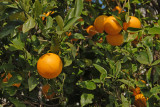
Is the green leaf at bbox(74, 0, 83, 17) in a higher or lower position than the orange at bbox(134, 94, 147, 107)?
higher

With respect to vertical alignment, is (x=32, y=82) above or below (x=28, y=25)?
below

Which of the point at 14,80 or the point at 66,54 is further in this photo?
the point at 66,54

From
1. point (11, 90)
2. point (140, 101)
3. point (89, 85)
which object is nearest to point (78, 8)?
point (89, 85)

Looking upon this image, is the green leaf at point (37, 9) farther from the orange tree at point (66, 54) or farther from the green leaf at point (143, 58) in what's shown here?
the green leaf at point (143, 58)

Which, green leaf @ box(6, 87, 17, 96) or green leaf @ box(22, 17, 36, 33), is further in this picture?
green leaf @ box(6, 87, 17, 96)

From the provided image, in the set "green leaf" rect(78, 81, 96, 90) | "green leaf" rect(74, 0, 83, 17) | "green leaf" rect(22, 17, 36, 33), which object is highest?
"green leaf" rect(74, 0, 83, 17)

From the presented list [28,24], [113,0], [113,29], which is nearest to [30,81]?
[28,24]

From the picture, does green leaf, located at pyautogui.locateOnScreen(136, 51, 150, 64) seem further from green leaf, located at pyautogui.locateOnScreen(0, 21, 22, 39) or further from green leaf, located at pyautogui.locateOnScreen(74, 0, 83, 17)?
green leaf, located at pyautogui.locateOnScreen(0, 21, 22, 39)

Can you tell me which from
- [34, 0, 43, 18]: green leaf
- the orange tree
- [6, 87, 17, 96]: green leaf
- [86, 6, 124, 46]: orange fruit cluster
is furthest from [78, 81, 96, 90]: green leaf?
[34, 0, 43, 18]: green leaf

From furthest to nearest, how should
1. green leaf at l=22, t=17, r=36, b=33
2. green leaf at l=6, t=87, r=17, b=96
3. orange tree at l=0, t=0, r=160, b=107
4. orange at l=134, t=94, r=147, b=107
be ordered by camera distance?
orange at l=134, t=94, r=147, b=107 → green leaf at l=6, t=87, r=17, b=96 → orange tree at l=0, t=0, r=160, b=107 → green leaf at l=22, t=17, r=36, b=33

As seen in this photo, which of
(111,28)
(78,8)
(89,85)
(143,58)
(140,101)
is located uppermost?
(78,8)

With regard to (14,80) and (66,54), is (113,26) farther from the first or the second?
(14,80)

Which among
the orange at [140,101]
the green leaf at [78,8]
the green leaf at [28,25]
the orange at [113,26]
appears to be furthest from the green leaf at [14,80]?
the orange at [140,101]

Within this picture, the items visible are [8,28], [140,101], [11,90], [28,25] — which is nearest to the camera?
[28,25]
